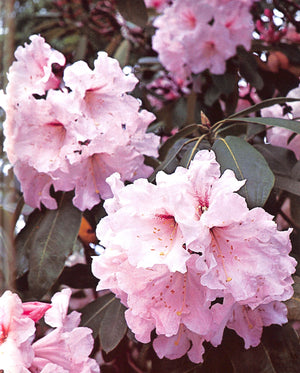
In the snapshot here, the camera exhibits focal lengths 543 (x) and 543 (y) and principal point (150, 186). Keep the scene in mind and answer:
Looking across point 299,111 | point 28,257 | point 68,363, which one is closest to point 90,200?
point 28,257

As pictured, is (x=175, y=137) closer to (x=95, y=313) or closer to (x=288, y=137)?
(x=288, y=137)

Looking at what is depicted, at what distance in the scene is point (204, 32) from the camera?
136 cm

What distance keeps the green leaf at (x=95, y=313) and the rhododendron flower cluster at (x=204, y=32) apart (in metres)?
0.66

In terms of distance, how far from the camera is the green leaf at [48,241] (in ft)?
3.20

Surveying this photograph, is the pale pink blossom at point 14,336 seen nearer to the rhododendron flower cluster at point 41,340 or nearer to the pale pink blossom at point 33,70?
the rhododendron flower cluster at point 41,340

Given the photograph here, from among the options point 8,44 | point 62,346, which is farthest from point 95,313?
point 8,44

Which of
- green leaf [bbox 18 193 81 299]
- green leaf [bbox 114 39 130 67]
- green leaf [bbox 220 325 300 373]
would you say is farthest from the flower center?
green leaf [bbox 114 39 130 67]

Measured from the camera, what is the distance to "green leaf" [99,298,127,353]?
0.90 metres

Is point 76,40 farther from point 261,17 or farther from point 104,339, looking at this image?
point 104,339

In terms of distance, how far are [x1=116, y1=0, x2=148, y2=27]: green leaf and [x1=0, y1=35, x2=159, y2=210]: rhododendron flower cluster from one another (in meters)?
0.42

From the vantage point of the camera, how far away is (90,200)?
0.97m

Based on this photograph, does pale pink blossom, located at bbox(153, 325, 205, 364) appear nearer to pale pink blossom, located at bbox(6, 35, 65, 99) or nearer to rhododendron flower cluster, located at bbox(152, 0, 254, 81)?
pale pink blossom, located at bbox(6, 35, 65, 99)

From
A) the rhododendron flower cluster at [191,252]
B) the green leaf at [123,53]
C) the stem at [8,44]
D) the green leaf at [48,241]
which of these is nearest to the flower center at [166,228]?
the rhododendron flower cluster at [191,252]

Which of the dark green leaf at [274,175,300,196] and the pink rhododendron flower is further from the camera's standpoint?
the pink rhododendron flower
